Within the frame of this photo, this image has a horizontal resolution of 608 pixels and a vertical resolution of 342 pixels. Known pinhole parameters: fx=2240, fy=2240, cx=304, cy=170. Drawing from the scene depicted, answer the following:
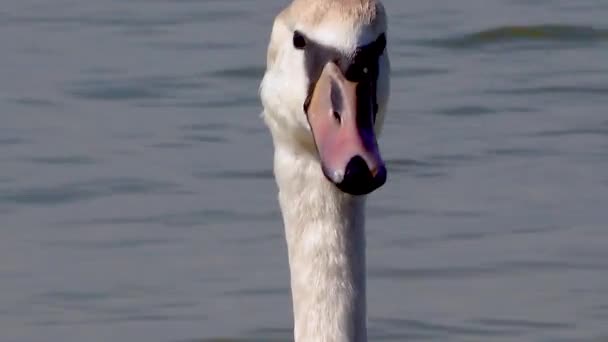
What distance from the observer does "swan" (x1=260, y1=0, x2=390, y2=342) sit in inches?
244

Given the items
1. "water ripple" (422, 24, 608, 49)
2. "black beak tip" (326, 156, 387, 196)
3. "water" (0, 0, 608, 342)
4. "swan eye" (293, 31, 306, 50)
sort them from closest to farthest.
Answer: "black beak tip" (326, 156, 387, 196) < "swan eye" (293, 31, 306, 50) < "water" (0, 0, 608, 342) < "water ripple" (422, 24, 608, 49)

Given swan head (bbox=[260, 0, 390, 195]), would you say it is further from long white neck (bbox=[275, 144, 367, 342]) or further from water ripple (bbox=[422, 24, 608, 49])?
water ripple (bbox=[422, 24, 608, 49])

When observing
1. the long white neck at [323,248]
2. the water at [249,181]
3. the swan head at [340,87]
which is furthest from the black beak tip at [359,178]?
the water at [249,181]

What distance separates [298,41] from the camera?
6.45 meters

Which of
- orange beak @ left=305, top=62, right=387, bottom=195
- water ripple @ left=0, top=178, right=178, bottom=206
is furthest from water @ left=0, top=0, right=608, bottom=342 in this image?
orange beak @ left=305, top=62, right=387, bottom=195

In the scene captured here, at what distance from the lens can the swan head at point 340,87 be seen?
6.08 metres

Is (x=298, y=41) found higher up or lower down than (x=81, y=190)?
higher up

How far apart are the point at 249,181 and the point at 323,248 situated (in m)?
4.72

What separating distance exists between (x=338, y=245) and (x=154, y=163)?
5145 mm

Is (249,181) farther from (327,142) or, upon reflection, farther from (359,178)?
(359,178)

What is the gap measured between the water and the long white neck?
9.16 ft

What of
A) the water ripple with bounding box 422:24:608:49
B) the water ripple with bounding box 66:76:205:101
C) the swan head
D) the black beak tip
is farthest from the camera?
the water ripple with bounding box 422:24:608:49

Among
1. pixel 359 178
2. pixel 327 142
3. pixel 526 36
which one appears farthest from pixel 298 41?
pixel 526 36

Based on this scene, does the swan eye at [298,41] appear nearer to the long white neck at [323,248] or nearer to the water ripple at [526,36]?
the long white neck at [323,248]
